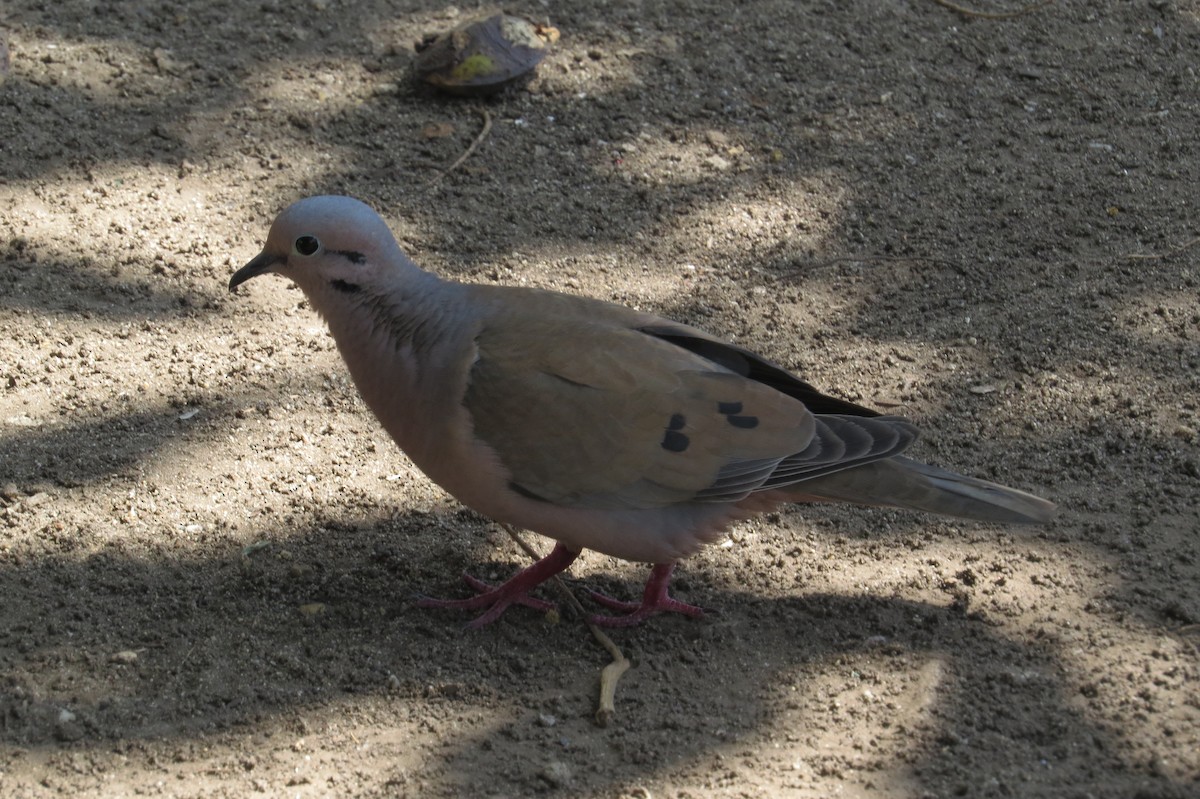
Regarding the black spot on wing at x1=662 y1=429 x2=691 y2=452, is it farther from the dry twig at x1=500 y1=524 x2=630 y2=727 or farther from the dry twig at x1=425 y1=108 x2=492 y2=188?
the dry twig at x1=425 y1=108 x2=492 y2=188

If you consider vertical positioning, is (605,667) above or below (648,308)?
below

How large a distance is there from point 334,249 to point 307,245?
0.08 metres

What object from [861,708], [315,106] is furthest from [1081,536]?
[315,106]

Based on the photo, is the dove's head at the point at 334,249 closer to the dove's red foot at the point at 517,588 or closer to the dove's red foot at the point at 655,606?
the dove's red foot at the point at 517,588

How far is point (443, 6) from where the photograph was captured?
5.99 meters

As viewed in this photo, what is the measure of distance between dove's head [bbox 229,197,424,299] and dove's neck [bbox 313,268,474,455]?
0.09 ft

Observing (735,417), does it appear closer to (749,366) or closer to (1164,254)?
(749,366)

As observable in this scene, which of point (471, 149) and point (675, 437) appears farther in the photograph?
point (471, 149)

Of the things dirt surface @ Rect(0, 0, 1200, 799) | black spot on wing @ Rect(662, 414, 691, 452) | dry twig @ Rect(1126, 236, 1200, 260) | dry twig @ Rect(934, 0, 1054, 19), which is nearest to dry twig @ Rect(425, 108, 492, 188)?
dirt surface @ Rect(0, 0, 1200, 799)

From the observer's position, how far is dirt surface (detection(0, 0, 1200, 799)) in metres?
2.93

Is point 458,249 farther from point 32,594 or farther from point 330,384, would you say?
point 32,594

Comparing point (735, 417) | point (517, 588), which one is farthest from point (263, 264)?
point (735, 417)

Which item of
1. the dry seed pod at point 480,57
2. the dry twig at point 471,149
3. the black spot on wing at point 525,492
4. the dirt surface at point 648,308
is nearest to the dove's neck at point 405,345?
the black spot on wing at point 525,492

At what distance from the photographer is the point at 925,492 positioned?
3279mm
